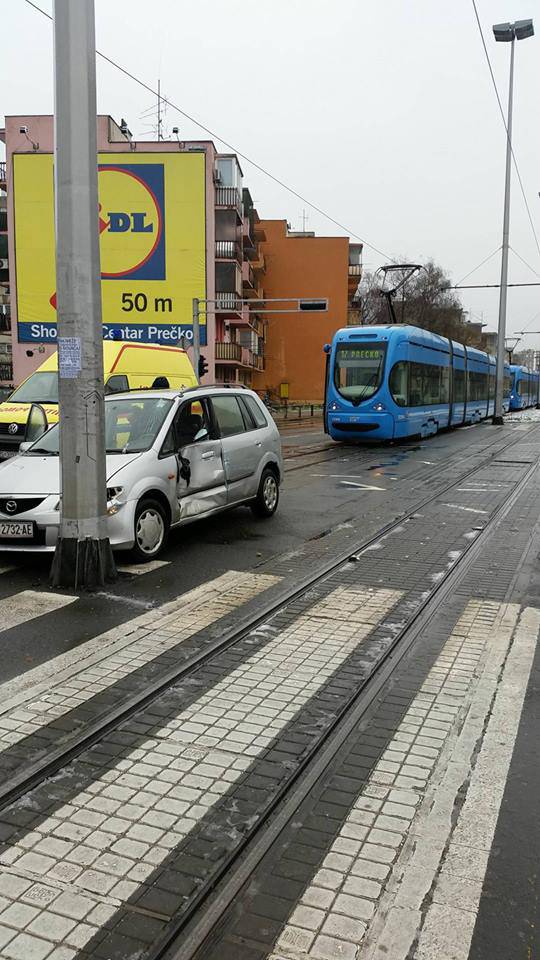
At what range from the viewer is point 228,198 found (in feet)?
156

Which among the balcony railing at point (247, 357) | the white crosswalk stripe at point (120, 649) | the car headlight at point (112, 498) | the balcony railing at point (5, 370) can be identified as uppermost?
the balcony railing at point (247, 357)

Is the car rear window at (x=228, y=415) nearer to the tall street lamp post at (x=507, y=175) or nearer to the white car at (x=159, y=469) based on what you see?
the white car at (x=159, y=469)

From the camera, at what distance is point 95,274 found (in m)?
6.46

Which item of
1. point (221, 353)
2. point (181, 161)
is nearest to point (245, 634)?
point (181, 161)

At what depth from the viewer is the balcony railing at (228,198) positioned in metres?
47.3

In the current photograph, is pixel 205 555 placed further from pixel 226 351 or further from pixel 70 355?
pixel 226 351

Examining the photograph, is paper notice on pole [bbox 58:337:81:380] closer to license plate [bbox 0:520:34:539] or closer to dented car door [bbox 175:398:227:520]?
A: license plate [bbox 0:520:34:539]

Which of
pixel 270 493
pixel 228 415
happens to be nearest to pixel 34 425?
pixel 270 493

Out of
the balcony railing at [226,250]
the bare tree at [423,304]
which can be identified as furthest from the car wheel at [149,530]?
the bare tree at [423,304]

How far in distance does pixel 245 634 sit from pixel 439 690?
4.93 ft

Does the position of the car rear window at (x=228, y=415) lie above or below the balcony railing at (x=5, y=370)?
below

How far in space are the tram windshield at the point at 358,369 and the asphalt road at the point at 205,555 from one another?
206 inches

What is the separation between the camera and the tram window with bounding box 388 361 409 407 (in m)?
21.8

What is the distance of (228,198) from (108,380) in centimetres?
3573
